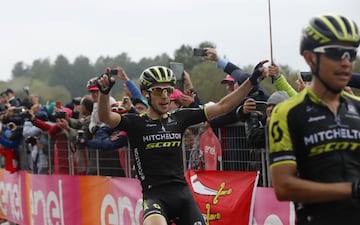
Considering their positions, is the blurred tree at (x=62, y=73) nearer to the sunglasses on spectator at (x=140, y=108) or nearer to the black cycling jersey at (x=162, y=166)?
the sunglasses on spectator at (x=140, y=108)

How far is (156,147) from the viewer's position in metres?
6.91

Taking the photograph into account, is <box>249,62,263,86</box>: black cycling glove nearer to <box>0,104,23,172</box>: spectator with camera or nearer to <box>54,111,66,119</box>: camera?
<box>54,111,66,119</box>: camera

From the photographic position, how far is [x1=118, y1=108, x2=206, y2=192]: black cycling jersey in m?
6.88

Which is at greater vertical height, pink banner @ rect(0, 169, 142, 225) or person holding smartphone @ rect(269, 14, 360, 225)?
person holding smartphone @ rect(269, 14, 360, 225)

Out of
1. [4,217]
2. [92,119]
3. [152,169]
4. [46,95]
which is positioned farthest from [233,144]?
[46,95]

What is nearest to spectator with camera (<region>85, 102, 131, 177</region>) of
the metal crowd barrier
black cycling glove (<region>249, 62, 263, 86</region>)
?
the metal crowd barrier

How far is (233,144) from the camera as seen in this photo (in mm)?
7625

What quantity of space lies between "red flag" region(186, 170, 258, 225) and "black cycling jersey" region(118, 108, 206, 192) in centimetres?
80

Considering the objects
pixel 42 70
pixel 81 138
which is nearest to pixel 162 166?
pixel 81 138

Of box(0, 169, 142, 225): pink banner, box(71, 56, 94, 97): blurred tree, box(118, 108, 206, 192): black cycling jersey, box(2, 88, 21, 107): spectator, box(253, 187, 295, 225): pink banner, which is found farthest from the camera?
box(71, 56, 94, 97): blurred tree

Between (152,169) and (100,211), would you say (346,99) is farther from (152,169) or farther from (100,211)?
(100,211)

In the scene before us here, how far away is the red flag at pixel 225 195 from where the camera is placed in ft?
24.1

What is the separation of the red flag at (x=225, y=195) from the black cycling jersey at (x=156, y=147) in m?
A: 0.80

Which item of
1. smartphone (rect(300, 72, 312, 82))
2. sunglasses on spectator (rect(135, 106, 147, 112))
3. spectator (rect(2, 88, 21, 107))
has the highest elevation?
smartphone (rect(300, 72, 312, 82))
